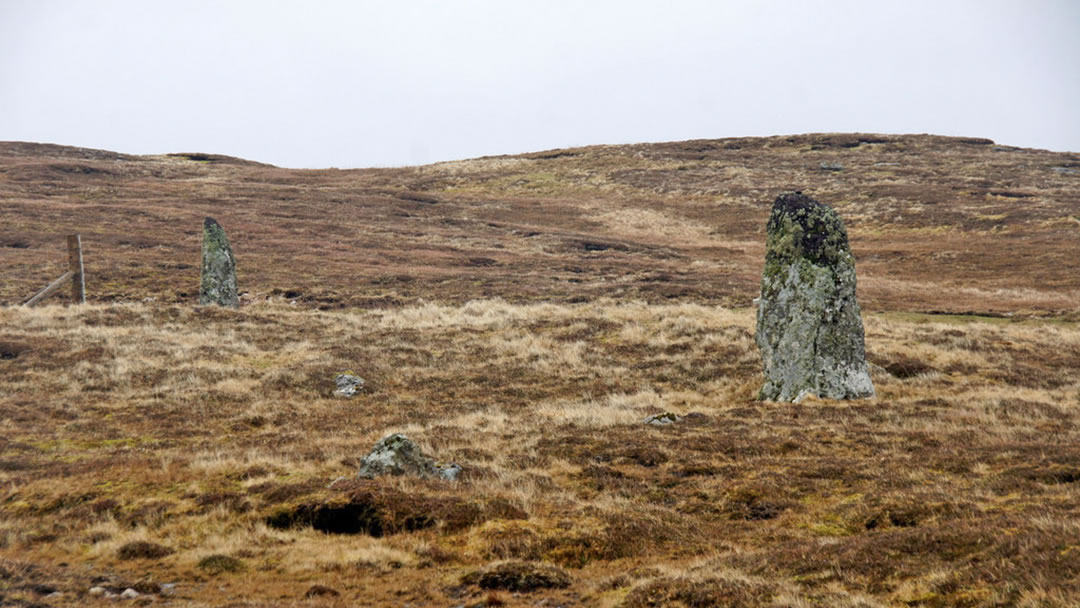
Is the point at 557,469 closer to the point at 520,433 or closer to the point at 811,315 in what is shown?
the point at 520,433

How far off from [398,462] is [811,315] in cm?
1288

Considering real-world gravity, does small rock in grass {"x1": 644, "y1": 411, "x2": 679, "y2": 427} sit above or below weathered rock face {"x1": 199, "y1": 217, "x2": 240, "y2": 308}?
below

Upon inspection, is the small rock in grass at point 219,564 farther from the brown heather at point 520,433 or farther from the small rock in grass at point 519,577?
the small rock in grass at point 519,577

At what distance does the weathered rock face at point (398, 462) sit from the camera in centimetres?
1329

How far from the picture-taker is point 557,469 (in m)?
14.8

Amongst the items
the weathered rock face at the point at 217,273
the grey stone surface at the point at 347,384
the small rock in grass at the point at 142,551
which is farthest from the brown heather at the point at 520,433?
the weathered rock face at the point at 217,273

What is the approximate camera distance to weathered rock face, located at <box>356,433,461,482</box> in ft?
43.6

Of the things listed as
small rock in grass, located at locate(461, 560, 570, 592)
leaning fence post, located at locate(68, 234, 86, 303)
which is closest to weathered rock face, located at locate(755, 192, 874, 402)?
small rock in grass, located at locate(461, 560, 570, 592)

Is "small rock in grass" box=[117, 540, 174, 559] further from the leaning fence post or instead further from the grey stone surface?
the leaning fence post

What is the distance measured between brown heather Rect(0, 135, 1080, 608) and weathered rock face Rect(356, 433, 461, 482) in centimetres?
53

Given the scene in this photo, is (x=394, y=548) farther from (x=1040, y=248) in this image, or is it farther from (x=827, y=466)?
(x=1040, y=248)

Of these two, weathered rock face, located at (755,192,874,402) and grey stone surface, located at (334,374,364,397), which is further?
grey stone surface, located at (334,374,364,397)

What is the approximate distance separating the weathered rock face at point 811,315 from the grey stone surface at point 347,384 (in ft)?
38.6

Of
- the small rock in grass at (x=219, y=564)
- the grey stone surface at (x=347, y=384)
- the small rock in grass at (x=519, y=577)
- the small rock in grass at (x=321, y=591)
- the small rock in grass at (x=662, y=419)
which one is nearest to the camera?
the small rock in grass at (x=321, y=591)
